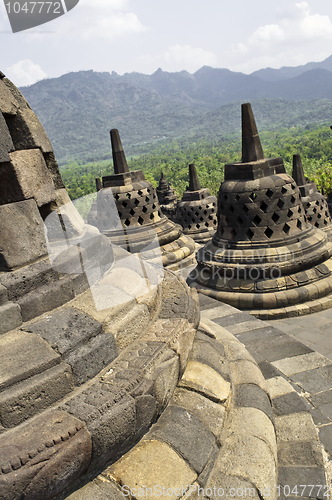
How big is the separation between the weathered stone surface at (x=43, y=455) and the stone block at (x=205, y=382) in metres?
0.84

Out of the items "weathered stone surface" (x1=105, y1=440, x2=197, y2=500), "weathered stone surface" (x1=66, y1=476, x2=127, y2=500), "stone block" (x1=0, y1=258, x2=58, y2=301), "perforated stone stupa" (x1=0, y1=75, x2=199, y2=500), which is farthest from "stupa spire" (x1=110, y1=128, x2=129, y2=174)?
"weathered stone surface" (x1=66, y1=476, x2=127, y2=500)

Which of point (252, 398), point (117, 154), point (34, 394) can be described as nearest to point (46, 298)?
point (34, 394)

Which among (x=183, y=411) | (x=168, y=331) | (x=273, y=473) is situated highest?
(x=168, y=331)

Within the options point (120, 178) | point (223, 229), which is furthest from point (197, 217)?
point (223, 229)

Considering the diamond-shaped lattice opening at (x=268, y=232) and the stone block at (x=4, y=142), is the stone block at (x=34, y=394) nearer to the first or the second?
the stone block at (x=4, y=142)

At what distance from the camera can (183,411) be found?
2.27 meters

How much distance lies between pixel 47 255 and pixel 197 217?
1005cm

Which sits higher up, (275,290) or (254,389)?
(254,389)

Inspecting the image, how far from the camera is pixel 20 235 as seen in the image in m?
2.41

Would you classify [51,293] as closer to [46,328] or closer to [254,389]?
[46,328]

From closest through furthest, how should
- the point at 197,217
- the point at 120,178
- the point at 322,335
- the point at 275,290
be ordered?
the point at 322,335 < the point at 275,290 < the point at 120,178 < the point at 197,217

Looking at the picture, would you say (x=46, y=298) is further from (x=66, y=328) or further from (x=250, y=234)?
(x=250, y=234)

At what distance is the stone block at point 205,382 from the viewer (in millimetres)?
2443

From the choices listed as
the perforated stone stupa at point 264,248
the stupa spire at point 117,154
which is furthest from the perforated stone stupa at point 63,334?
the stupa spire at point 117,154
